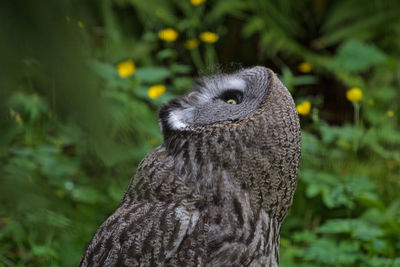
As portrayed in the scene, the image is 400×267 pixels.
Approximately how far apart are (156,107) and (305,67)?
4.26 feet

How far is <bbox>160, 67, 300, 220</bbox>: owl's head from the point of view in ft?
5.65

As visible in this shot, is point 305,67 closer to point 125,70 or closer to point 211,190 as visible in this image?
point 125,70

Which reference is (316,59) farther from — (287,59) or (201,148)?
(201,148)

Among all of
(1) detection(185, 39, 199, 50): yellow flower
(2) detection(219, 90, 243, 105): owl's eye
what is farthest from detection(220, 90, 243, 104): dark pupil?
(1) detection(185, 39, 199, 50): yellow flower

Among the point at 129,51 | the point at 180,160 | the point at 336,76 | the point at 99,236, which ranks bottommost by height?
the point at 99,236

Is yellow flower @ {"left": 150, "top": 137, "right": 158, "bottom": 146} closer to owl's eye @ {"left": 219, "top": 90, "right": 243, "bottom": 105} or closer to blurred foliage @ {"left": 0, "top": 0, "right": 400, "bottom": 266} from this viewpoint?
blurred foliage @ {"left": 0, "top": 0, "right": 400, "bottom": 266}

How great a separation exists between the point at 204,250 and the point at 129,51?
237 centimetres

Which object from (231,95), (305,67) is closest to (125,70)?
(305,67)

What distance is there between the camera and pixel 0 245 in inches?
105

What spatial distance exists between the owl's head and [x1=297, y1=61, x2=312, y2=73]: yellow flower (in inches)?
99.7

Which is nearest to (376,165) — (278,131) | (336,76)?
(336,76)

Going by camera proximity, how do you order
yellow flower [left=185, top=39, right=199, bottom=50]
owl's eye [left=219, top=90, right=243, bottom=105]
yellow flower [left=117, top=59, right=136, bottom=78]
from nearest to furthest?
1. owl's eye [left=219, top=90, right=243, bottom=105]
2. yellow flower [left=117, top=59, right=136, bottom=78]
3. yellow flower [left=185, top=39, right=199, bottom=50]

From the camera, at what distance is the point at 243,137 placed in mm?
1721

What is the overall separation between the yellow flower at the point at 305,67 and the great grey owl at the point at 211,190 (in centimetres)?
257
